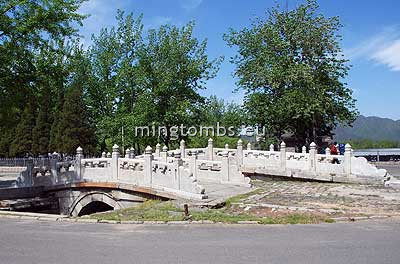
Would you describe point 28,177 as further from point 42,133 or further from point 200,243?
point 42,133

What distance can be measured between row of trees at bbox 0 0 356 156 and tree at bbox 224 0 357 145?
67 mm

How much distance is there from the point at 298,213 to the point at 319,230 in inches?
78.8

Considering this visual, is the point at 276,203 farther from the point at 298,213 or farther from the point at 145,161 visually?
the point at 145,161

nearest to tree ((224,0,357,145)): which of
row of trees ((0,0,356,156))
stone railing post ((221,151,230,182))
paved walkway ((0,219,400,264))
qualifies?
row of trees ((0,0,356,156))

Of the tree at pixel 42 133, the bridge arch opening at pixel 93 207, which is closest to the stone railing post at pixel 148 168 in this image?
the bridge arch opening at pixel 93 207

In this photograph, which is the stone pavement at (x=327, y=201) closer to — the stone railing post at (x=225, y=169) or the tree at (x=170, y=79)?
the stone railing post at (x=225, y=169)

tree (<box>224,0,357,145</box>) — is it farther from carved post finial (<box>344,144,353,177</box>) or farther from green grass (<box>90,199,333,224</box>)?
green grass (<box>90,199,333,224</box>)

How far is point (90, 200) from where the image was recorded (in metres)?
18.4

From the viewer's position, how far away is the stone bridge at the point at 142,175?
1581 cm

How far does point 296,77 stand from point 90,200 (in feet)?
50.8

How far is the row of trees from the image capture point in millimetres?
27078

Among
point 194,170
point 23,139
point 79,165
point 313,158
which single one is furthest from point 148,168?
point 23,139

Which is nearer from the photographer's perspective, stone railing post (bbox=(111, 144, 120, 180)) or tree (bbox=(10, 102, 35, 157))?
stone railing post (bbox=(111, 144, 120, 180))

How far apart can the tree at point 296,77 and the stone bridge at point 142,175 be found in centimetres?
713
